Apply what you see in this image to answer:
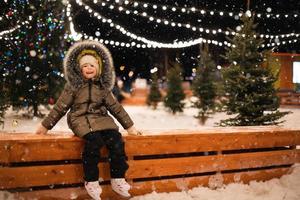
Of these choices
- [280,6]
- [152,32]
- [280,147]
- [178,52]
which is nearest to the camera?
[280,147]

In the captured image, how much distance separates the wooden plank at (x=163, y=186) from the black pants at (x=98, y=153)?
15.5 inches

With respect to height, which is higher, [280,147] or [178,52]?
[178,52]

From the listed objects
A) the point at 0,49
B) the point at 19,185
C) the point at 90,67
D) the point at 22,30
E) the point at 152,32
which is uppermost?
the point at 152,32

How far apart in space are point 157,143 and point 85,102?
1176 millimetres

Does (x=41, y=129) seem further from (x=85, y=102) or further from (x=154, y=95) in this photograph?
(x=154, y=95)

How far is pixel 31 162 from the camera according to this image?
447 centimetres

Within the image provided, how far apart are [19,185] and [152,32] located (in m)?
31.4

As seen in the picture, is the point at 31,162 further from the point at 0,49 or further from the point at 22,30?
the point at 22,30

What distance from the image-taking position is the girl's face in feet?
15.6

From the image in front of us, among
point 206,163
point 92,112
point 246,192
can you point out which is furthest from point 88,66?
point 246,192

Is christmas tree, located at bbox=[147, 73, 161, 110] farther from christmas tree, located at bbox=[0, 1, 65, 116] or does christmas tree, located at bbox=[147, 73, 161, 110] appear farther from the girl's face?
the girl's face

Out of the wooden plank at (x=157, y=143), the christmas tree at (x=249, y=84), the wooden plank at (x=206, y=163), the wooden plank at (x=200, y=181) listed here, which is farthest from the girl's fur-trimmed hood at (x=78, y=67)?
the christmas tree at (x=249, y=84)

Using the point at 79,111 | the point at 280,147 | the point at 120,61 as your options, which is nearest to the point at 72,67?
the point at 79,111

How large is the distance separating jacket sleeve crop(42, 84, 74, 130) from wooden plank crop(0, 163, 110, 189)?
567mm
